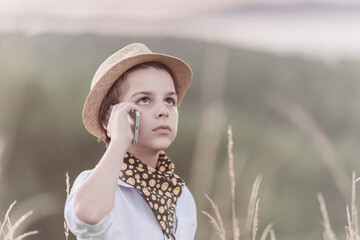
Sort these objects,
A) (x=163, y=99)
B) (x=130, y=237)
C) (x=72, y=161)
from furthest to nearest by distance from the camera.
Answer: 1. (x=72, y=161)
2. (x=163, y=99)
3. (x=130, y=237)

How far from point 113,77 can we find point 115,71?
2 centimetres

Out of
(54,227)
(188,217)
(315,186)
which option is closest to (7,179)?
(54,227)

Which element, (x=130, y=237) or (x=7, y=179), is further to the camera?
(x=7, y=179)

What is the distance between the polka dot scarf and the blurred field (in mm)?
5078

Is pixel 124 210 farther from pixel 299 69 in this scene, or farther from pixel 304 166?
pixel 299 69

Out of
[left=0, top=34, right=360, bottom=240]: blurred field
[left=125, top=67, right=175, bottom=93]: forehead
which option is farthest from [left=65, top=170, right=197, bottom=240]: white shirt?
[left=0, top=34, right=360, bottom=240]: blurred field

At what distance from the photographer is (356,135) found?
1303 cm

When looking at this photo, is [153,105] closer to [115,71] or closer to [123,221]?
[115,71]

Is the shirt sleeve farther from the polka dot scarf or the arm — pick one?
the polka dot scarf

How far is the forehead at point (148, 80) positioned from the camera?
1332mm

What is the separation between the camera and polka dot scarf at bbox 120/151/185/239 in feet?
4.20

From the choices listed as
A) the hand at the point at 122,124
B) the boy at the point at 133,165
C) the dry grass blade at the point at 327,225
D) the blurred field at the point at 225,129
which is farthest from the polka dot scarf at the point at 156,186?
the blurred field at the point at 225,129

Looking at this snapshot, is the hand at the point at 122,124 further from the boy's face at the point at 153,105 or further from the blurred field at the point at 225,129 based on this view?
the blurred field at the point at 225,129

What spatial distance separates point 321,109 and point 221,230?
1246 cm
